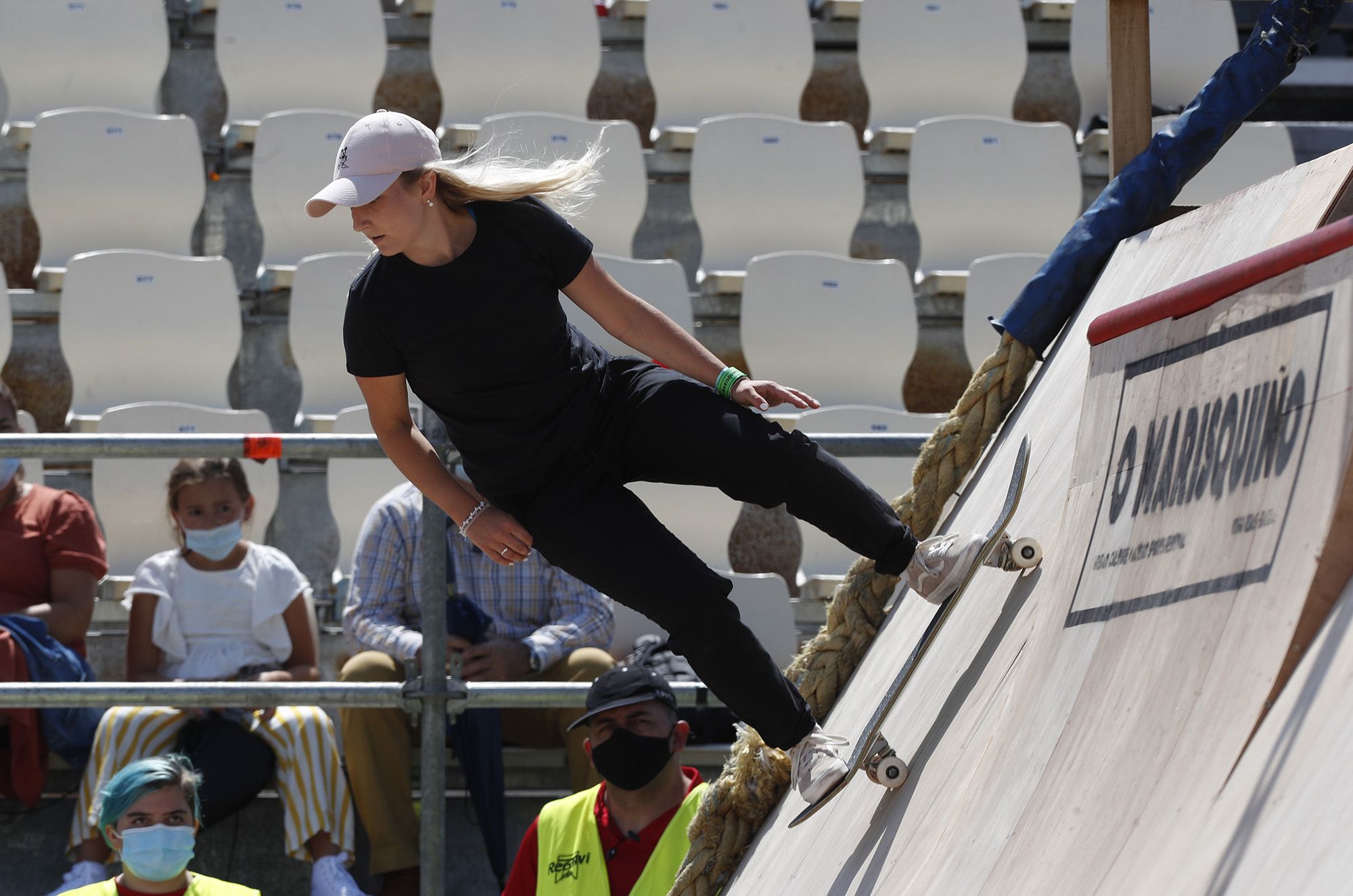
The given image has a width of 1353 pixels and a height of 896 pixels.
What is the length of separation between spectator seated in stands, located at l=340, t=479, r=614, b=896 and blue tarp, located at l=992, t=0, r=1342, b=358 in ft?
5.94

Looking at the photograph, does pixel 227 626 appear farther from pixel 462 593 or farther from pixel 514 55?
pixel 514 55

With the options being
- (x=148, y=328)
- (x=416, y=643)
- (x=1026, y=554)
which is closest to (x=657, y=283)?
(x=148, y=328)

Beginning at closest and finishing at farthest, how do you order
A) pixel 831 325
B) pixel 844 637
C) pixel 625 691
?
pixel 844 637 < pixel 625 691 < pixel 831 325

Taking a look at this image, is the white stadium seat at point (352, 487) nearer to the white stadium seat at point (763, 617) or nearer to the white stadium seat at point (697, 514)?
the white stadium seat at point (697, 514)

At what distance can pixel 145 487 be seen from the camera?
204 inches

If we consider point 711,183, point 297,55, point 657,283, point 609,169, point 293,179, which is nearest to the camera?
point 657,283

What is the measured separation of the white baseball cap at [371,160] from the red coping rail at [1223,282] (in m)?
1.04

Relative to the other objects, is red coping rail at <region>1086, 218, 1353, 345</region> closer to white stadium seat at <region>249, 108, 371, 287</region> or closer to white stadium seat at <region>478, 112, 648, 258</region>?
white stadium seat at <region>478, 112, 648, 258</region>

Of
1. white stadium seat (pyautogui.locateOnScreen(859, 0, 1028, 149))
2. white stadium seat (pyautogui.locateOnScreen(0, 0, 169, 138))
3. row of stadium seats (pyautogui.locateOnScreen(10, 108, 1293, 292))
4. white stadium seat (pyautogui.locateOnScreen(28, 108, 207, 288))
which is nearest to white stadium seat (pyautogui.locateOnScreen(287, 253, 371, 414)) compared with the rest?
row of stadium seats (pyautogui.locateOnScreen(10, 108, 1293, 292))

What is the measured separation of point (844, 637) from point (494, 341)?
89 cm

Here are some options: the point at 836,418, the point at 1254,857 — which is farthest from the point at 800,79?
the point at 1254,857

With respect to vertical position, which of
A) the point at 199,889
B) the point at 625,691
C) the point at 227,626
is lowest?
the point at 199,889

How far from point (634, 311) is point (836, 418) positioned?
3.14 meters

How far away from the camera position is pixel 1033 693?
153cm
